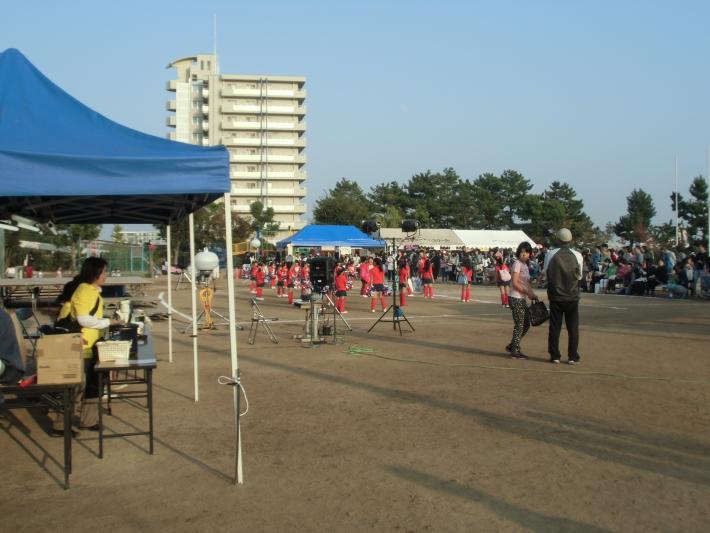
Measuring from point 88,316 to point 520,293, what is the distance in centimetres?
666

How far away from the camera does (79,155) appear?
529cm

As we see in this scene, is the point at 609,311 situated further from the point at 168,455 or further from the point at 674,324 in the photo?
the point at 168,455

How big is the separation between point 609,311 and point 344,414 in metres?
13.9

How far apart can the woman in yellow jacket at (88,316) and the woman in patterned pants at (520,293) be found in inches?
246

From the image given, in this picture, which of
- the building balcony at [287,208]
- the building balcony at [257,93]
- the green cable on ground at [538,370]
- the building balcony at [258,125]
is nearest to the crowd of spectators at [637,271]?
the green cable on ground at [538,370]

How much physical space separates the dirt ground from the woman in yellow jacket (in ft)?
0.84

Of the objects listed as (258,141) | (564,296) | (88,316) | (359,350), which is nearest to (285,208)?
(258,141)

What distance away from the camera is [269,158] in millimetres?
110125

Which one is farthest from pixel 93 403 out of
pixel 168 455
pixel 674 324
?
pixel 674 324

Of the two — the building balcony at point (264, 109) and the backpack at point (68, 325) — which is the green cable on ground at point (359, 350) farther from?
the building balcony at point (264, 109)

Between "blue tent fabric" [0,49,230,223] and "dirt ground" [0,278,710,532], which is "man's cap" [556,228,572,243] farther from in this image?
"blue tent fabric" [0,49,230,223]

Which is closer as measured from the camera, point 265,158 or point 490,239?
point 490,239

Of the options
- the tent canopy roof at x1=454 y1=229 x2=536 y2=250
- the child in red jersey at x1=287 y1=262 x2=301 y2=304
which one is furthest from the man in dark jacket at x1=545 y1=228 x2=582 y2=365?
the tent canopy roof at x1=454 y1=229 x2=536 y2=250

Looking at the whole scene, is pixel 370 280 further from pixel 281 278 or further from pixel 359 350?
pixel 359 350
